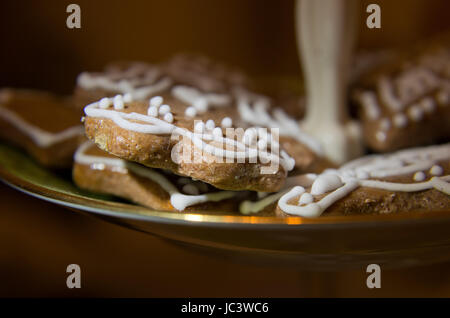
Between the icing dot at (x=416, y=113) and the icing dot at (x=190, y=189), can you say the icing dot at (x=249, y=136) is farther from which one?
the icing dot at (x=416, y=113)

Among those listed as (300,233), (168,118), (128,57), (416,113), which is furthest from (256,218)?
(128,57)

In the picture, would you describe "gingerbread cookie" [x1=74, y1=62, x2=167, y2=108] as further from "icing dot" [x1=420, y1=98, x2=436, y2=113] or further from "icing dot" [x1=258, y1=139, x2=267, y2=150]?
"icing dot" [x1=420, y1=98, x2=436, y2=113]

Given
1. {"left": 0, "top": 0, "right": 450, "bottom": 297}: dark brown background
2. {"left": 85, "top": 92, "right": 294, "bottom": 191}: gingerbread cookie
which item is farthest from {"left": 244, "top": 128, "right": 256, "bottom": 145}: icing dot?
{"left": 0, "top": 0, "right": 450, "bottom": 297}: dark brown background

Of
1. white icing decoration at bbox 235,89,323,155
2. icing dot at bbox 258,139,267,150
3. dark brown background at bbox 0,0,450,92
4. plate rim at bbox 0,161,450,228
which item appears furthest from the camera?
dark brown background at bbox 0,0,450,92

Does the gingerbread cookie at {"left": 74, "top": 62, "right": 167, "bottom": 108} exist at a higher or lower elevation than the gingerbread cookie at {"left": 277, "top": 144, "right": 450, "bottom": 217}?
higher

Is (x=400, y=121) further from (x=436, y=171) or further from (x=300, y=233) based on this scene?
(x=300, y=233)

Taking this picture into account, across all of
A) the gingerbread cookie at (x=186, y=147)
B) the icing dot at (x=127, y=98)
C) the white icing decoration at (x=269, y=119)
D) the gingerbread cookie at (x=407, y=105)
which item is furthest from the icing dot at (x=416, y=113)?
the icing dot at (x=127, y=98)

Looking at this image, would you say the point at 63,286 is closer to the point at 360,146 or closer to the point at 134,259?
the point at 134,259
